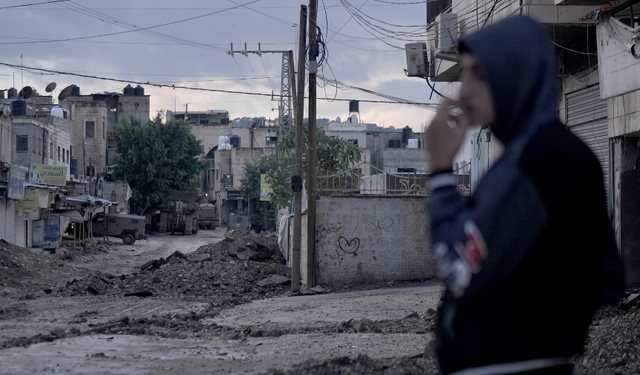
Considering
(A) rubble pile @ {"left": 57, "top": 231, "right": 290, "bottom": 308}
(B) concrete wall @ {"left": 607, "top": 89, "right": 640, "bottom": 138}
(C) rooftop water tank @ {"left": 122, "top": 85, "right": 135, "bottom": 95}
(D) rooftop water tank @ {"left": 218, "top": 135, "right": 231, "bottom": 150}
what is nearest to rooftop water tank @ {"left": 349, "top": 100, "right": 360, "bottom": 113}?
(D) rooftop water tank @ {"left": 218, "top": 135, "right": 231, "bottom": 150}

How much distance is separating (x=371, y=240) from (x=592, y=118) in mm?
7000

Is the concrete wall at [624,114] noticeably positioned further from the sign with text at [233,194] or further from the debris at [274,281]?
the sign with text at [233,194]

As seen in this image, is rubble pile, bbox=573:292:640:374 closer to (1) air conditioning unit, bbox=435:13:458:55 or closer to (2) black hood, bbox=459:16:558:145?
(2) black hood, bbox=459:16:558:145

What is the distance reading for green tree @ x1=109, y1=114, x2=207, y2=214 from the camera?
65438 millimetres

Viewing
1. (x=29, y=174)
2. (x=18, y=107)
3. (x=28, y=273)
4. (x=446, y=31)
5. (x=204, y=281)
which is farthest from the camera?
(x=18, y=107)

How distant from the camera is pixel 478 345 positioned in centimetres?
186

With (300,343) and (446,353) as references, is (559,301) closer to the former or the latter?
(446,353)

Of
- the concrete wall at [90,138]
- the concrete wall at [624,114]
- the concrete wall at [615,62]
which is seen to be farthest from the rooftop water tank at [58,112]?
the concrete wall at [615,62]

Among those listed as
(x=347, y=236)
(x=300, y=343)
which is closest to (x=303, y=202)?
(x=347, y=236)

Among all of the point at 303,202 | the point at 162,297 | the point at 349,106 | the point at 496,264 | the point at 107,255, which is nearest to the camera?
the point at 496,264

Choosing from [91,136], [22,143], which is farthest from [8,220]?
[91,136]

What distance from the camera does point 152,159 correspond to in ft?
216

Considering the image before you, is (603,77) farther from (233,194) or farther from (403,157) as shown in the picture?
(233,194)

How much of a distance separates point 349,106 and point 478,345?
78751mm
